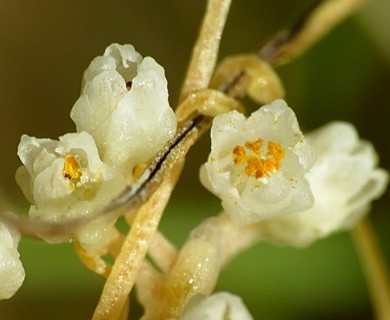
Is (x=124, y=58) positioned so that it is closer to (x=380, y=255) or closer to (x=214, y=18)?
(x=214, y=18)

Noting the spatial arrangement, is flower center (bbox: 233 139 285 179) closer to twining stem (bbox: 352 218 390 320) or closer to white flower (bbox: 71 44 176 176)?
white flower (bbox: 71 44 176 176)

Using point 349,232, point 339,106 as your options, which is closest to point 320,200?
point 349,232

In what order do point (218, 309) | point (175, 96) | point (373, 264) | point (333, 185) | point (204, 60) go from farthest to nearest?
1. point (175, 96)
2. point (373, 264)
3. point (333, 185)
4. point (204, 60)
5. point (218, 309)

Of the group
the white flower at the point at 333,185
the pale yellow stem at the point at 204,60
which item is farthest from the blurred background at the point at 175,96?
the pale yellow stem at the point at 204,60

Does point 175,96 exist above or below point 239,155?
below

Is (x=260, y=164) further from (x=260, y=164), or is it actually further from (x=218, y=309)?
(x=218, y=309)

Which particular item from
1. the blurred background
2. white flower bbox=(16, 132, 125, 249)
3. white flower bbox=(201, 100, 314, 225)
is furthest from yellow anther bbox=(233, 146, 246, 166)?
the blurred background

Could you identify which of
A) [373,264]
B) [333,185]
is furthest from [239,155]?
[373,264]
